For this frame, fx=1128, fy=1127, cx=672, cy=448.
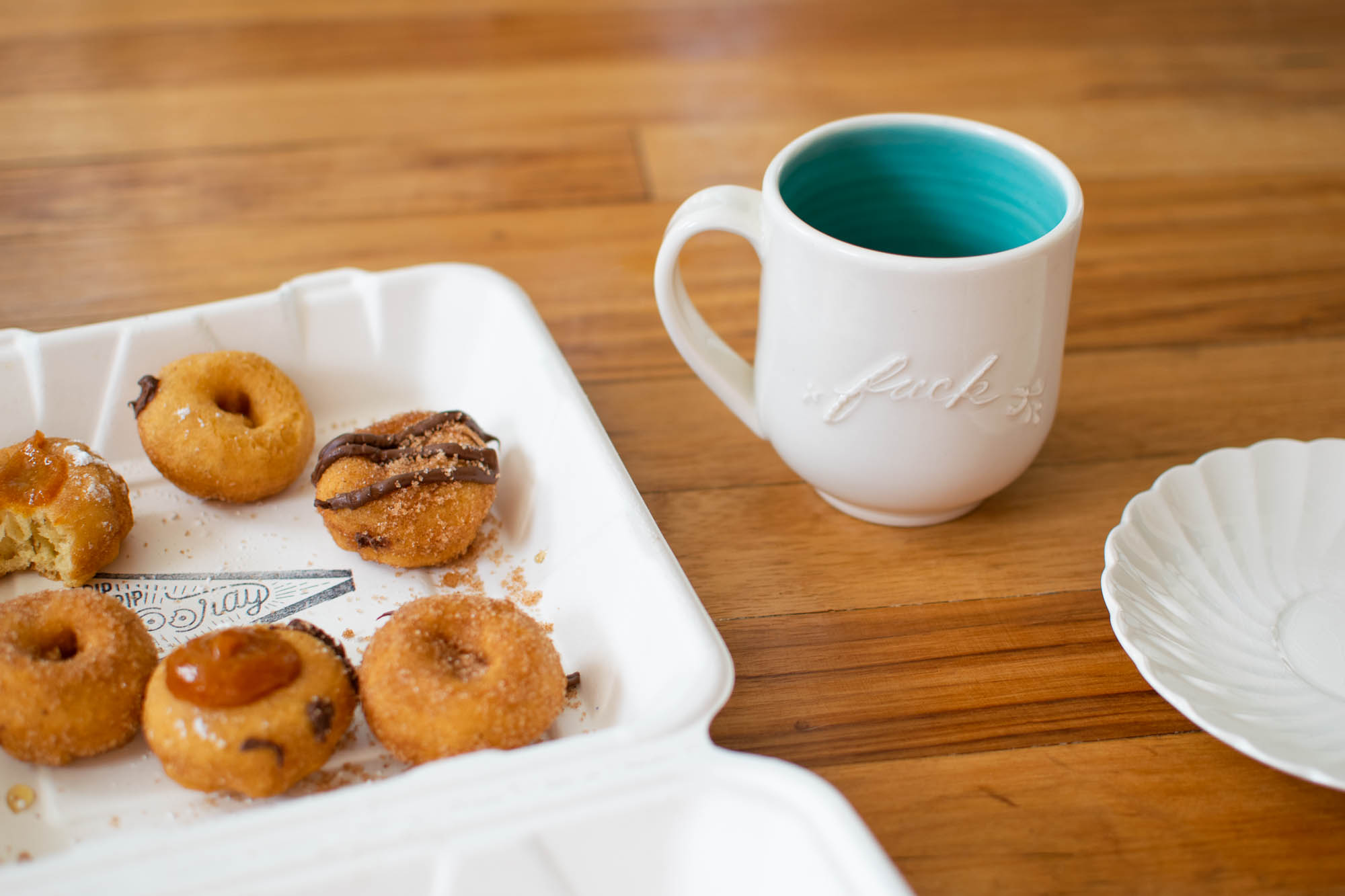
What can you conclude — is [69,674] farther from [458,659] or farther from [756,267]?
[756,267]

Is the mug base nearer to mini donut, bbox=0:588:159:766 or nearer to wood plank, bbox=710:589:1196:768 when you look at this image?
wood plank, bbox=710:589:1196:768

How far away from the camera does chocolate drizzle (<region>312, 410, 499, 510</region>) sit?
0.89 m

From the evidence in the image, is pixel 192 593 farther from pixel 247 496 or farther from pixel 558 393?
pixel 558 393

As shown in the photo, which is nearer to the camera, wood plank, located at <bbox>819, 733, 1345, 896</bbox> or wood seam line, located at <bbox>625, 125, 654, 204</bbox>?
wood plank, located at <bbox>819, 733, 1345, 896</bbox>

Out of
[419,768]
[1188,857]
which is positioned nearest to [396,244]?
[419,768]

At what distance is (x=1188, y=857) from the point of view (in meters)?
0.71

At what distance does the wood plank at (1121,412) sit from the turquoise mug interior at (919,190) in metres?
0.23

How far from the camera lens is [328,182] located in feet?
4.74

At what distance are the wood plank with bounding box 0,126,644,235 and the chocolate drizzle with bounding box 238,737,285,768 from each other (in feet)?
2.76

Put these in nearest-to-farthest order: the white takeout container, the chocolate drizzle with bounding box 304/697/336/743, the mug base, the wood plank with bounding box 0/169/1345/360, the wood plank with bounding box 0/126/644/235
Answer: the white takeout container < the chocolate drizzle with bounding box 304/697/336/743 < the mug base < the wood plank with bounding box 0/169/1345/360 < the wood plank with bounding box 0/126/644/235

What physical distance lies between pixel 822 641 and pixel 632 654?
0.17 meters

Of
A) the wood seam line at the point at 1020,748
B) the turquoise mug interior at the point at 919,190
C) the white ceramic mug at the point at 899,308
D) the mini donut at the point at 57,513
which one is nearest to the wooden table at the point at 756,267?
the wood seam line at the point at 1020,748

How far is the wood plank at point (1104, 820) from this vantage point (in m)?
0.70

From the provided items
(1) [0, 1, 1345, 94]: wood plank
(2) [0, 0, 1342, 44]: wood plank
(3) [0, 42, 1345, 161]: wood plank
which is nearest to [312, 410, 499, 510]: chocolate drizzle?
(3) [0, 42, 1345, 161]: wood plank
